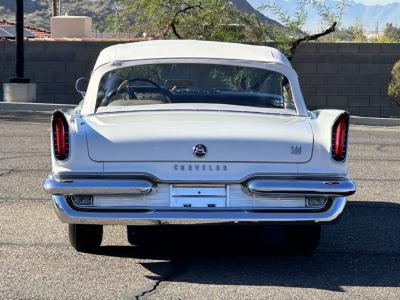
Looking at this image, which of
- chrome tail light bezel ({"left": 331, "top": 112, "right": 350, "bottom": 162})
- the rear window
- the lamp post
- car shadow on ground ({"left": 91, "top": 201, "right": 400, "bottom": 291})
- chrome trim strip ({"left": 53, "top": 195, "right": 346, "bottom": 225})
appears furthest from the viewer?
the lamp post

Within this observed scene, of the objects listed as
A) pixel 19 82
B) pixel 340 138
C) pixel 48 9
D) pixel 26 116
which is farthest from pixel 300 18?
pixel 48 9

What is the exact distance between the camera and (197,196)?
21.7 feet

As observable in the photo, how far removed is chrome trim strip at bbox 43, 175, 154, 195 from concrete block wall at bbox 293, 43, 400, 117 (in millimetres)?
16829

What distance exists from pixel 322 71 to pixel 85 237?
16.5 meters

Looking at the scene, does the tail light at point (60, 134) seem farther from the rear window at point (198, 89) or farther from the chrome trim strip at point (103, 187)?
the rear window at point (198, 89)

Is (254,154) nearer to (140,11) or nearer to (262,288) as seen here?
(262,288)

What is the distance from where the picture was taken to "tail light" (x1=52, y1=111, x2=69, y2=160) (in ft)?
22.2

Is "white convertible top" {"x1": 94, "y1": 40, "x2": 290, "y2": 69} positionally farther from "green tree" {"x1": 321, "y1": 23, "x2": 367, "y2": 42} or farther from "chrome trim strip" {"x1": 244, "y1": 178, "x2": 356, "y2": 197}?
"green tree" {"x1": 321, "y1": 23, "x2": 367, "y2": 42}

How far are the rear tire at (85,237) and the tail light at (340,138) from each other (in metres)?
1.86

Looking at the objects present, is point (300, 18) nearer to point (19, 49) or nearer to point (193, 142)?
point (19, 49)

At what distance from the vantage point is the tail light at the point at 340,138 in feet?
22.4

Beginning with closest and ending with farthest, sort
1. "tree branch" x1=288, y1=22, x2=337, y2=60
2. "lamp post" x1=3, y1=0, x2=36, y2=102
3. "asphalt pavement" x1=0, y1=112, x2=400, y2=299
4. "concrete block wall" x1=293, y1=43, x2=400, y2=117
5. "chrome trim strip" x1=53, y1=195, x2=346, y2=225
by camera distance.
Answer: "asphalt pavement" x1=0, y1=112, x2=400, y2=299 → "chrome trim strip" x1=53, y1=195, x2=346, y2=225 → "lamp post" x1=3, y1=0, x2=36, y2=102 → "tree branch" x1=288, y1=22, x2=337, y2=60 → "concrete block wall" x1=293, y1=43, x2=400, y2=117

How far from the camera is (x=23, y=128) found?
17062 mm

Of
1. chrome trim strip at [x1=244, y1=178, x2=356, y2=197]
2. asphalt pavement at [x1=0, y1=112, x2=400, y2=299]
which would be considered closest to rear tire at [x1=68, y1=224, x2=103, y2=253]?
asphalt pavement at [x1=0, y1=112, x2=400, y2=299]
